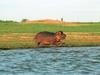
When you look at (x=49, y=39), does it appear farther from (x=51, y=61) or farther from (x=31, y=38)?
(x=51, y=61)

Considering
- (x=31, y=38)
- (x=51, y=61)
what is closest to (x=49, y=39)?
(x=31, y=38)

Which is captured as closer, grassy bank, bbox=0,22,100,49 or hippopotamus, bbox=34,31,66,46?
hippopotamus, bbox=34,31,66,46

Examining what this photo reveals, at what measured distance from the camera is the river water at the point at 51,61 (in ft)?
61.3

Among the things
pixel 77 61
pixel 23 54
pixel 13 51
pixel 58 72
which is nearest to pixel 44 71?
pixel 58 72

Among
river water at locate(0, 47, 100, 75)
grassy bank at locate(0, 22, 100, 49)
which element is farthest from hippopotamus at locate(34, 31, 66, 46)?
river water at locate(0, 47, 100, 75)

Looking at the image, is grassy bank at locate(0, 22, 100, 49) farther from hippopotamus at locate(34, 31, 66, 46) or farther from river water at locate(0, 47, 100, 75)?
river water at locate(0, 47, 100, 75)

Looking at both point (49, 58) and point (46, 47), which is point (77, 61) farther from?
point (46, 47)

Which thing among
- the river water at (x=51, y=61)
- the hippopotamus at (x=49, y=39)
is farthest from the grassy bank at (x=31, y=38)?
the river water at (x=51, y=61)

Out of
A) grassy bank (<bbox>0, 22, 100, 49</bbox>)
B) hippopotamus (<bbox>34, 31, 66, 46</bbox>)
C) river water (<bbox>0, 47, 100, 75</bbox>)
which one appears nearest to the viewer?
river water (<bbox>0, 47, 100, 75</bbox>)

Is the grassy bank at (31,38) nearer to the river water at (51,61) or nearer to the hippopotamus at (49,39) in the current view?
the hippopotamus at (49,39)

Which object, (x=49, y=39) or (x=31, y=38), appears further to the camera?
(x=31, y=38)

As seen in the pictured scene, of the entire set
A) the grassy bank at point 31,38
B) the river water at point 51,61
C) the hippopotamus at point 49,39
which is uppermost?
the hippopotamus at point 49,39

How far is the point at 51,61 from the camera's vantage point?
72.2 feet

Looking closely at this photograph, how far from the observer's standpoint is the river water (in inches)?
736
